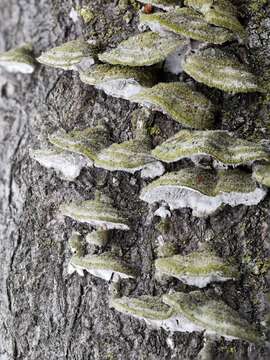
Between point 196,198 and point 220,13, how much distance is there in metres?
1.03

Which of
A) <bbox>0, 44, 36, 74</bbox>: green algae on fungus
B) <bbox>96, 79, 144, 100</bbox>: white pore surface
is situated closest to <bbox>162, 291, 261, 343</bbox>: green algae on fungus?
<bbox>96, 79, 144, 100</bbox>: white pore surface

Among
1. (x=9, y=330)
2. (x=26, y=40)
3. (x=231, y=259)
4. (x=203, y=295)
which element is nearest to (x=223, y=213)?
(x=231, y=259)

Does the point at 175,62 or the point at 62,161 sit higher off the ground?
the point at 175,62

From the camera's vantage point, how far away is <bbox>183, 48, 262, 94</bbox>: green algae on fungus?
3168mm

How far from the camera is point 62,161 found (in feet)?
12.1

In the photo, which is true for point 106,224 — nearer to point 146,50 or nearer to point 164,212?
point 164,212

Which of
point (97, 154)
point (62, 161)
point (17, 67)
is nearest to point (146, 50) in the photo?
point (97, 154)

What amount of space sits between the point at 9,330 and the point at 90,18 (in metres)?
2.16

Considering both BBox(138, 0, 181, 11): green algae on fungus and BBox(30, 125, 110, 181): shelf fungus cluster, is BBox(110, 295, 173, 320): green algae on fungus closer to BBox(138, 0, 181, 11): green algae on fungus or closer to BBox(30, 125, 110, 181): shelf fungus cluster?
BBox(30, 125, 110, 181): shelf fungus cluster

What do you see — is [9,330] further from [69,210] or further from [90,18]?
[90,18]

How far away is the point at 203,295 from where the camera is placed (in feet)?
10.2

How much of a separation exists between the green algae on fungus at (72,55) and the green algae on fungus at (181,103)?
57cm

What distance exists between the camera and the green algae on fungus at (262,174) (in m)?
3.02

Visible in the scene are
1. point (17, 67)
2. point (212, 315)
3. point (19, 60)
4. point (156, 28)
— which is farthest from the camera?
point (17, 67)
